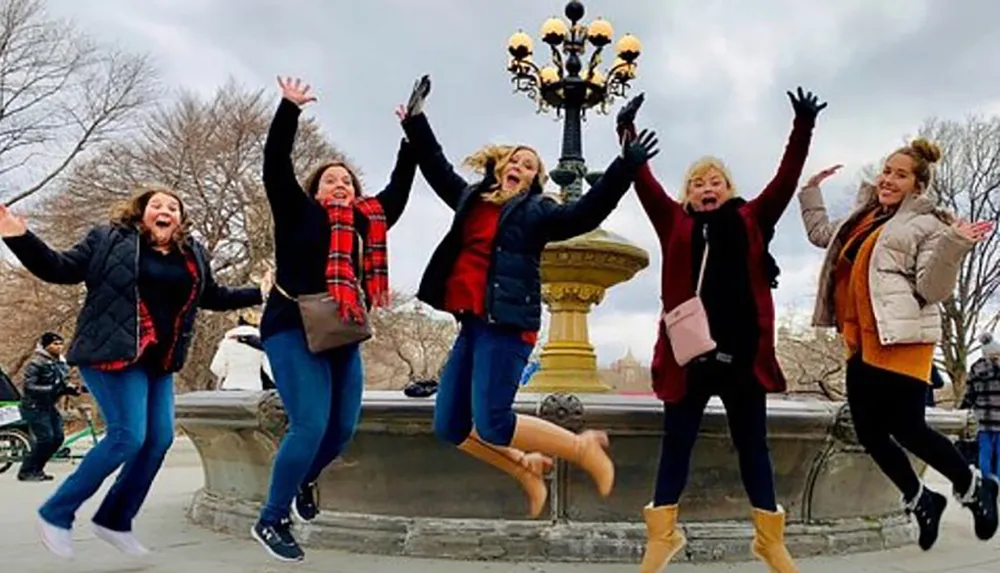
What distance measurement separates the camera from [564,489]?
485 cm

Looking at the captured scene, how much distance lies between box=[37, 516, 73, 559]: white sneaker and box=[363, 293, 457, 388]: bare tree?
86.3 ft

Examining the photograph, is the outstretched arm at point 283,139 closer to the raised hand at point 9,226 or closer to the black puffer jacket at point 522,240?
the black puffer jacket at point 522,240

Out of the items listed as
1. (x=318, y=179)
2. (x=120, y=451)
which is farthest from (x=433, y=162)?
(x=120, y=451)

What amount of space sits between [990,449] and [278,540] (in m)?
8.81

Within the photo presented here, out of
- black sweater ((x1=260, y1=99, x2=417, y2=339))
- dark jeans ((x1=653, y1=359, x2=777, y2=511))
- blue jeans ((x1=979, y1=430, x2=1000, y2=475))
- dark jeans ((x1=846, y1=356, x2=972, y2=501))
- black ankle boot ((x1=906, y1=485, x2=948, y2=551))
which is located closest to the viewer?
dark jeans ((x1=653, y1=359, x2=777, y2=511))

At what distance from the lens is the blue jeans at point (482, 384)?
13.4 feet

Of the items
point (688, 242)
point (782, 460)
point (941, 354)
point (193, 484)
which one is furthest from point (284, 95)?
point (941, 354)

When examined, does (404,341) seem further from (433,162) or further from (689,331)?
(689,331)

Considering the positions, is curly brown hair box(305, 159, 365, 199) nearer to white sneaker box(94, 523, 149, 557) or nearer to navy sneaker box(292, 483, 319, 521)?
navy sneaker box(292, 483, 319, 521)

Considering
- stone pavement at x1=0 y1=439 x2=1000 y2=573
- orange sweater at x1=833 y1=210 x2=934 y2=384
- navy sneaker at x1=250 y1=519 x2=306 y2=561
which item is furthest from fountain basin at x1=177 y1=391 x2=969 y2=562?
navy sneaker at x1=250 y1=519 x2=306 y2=561

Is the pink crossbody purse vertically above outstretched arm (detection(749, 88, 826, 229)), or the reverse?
outstretched arm (detection(749, 88, 826, 229))

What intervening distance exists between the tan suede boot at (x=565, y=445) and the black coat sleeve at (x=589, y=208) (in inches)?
33.7

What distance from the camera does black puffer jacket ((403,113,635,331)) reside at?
4039 millimetres

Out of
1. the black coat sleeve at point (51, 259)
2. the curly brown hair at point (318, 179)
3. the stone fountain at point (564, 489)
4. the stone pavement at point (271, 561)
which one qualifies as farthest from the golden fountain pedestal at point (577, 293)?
the black coat sleeve at point (51, 259)
